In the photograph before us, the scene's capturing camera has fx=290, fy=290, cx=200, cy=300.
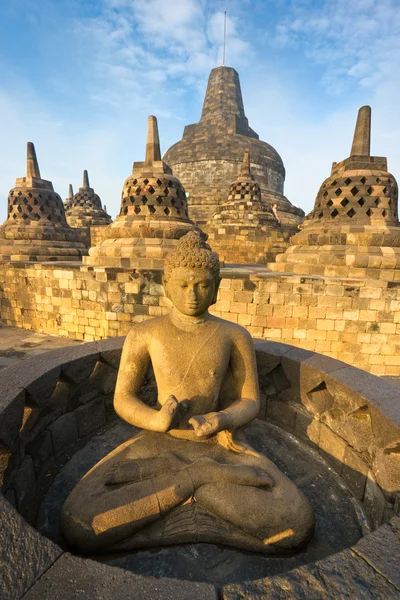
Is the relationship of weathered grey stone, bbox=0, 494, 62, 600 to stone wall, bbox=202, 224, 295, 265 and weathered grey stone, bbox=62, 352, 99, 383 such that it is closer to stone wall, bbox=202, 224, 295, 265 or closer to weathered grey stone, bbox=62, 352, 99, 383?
weathered grey stone, bbox=62, 352, 99, 383

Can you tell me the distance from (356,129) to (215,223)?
9.98 m

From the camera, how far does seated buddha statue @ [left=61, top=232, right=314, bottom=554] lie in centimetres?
184

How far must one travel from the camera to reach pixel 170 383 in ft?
7.47

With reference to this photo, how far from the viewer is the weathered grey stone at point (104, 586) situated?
111 cm

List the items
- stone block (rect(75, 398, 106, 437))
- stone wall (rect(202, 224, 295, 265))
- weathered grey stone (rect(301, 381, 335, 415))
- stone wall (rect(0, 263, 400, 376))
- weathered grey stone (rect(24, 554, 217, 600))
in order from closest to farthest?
weathered grey stone (rect(24, 554, 217, 600))
weathered grey stone (rect(301, 381, 335, 415))
stone block (rect(75, 398, 106, 437))
stone wall (rect(0, 263, 400, 376))
stone wall (rect(202, 224, 295, 265))

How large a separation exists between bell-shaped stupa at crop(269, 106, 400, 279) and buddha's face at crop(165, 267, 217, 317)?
18.8 ft

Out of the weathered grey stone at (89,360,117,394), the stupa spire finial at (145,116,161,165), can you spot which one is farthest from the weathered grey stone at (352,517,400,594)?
the stupa spire finial at (145,116,161,165)

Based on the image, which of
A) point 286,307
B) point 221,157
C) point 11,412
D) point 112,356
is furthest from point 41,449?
point 221,157

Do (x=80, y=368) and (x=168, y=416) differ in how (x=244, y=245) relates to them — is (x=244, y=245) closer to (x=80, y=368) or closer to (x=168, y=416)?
(x=80, y=368)

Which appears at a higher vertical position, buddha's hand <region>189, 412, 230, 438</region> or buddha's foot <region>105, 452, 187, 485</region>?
buddha's hand <region>189, 412, 230, 438</region>

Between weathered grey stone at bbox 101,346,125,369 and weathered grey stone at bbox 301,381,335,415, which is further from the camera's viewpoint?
weathered grey stone at bbox 101,346,125,369

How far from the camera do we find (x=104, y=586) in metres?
1.15

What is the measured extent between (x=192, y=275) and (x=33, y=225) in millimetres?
10499

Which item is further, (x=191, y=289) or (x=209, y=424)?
(x=191, y=289)
